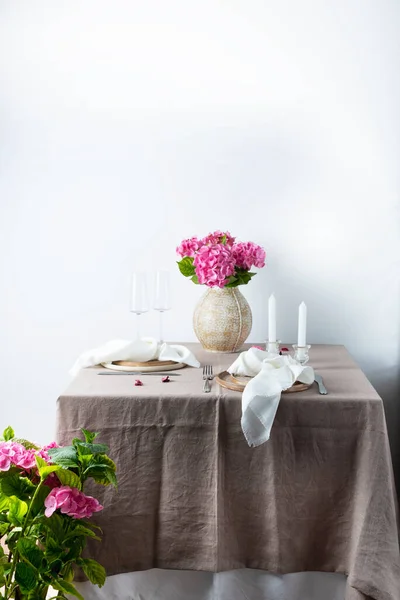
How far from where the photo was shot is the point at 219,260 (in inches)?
80.3

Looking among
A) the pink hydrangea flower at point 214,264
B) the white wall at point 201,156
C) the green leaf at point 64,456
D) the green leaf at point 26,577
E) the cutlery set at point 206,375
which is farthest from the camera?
the white wall at point 201,156

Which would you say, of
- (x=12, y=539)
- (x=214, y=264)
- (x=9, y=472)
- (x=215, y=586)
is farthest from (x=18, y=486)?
(x=214, y=264)

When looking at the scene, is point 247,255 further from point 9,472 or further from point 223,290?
point 9,472

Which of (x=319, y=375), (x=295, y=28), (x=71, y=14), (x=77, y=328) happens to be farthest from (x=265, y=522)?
(x=71, y=14)

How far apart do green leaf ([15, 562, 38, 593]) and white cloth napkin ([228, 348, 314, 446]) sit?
1.87 feet

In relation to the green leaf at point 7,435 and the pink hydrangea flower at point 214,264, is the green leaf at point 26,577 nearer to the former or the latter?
the green leaf at point 7,435

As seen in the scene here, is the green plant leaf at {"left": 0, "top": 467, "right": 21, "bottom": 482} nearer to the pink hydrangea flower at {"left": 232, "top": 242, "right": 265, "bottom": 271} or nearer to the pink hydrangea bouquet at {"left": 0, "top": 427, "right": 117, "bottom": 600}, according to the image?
the pink hydrangea bouquet at {"left": 0, "top": 427, "right": 117, "bottom": 600}

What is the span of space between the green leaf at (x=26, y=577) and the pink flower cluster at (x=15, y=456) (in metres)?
0.21

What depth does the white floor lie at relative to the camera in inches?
68.7

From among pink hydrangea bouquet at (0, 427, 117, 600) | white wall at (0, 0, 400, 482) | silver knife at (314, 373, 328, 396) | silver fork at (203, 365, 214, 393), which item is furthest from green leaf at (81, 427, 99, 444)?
white wall at (0, 0, 400, 482)

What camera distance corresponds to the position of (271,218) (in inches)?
95.7

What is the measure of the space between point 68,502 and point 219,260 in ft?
3.00

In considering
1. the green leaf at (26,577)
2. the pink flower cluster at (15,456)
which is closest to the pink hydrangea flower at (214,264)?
the pink flower cluster at (15,456)

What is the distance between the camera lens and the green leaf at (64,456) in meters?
1.48
